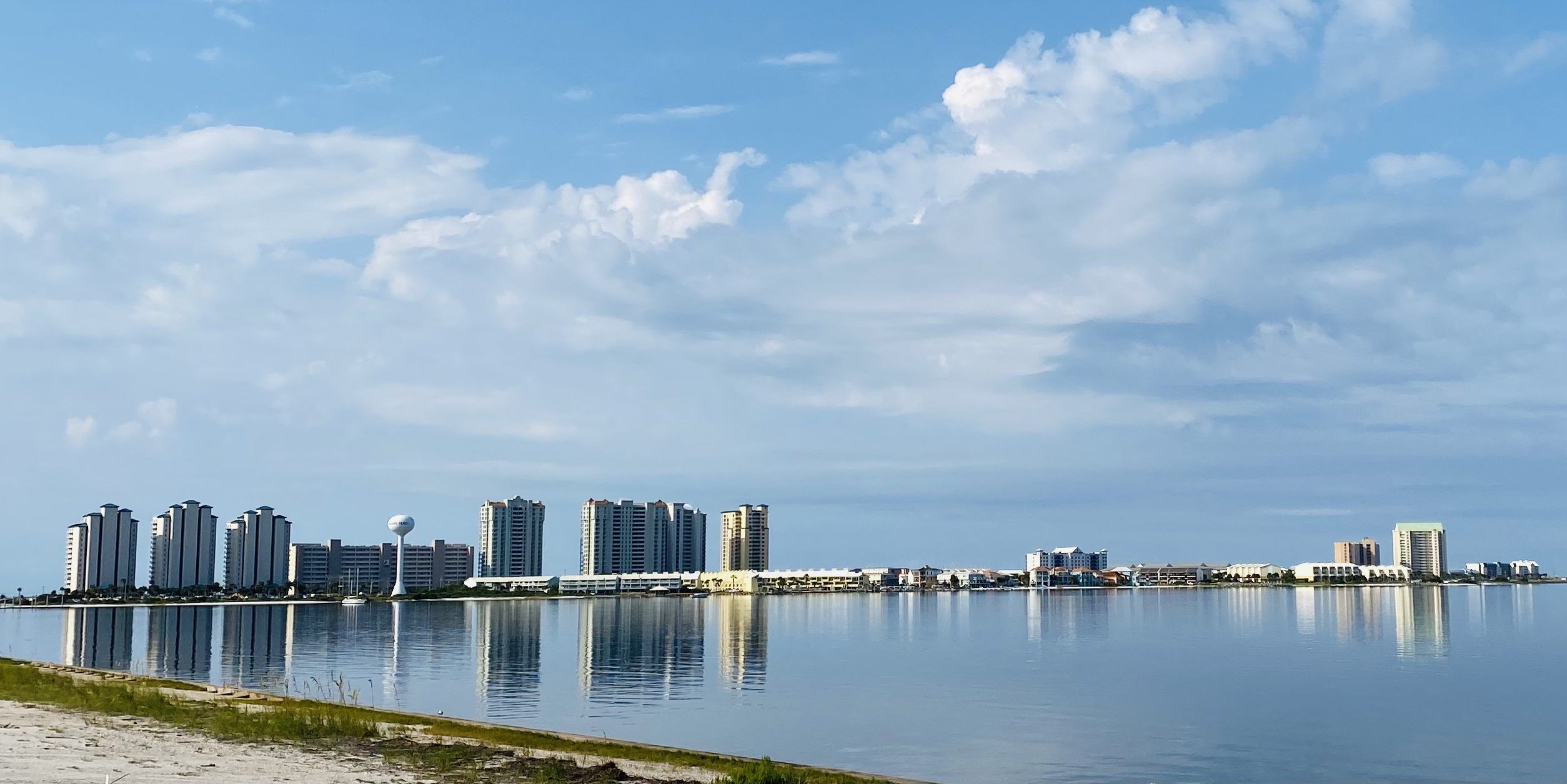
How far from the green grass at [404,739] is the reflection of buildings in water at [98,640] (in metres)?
34.7

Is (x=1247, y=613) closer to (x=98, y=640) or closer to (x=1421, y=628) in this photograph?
(x=1421, y=628)

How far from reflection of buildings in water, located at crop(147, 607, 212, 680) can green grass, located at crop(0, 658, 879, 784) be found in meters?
24.4

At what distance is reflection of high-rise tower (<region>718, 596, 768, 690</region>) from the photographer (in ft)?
177

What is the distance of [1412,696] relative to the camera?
154ft

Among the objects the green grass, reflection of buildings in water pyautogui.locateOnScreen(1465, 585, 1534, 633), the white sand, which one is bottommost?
reflection of buildings in water pyautogui.locateOnScreen(1465, 585, 1534, 633)

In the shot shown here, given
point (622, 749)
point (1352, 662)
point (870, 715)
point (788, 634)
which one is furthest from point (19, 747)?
point (788, 634)

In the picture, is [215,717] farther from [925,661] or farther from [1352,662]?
[1352,662]

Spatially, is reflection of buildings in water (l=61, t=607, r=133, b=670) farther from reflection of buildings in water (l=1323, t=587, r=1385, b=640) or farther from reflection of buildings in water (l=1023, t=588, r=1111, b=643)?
reflection of buildings in water (l=1323, t=587, r=1385, b=640)

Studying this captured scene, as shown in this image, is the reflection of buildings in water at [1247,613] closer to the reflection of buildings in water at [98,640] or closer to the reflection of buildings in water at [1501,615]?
the reflection of buildings in water at [1501,615]

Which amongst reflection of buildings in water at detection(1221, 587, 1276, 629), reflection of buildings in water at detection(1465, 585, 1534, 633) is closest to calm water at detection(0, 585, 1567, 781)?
reflection of buildings in water at detection(1221, 587, 1276, 629)

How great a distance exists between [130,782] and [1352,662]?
197 ft

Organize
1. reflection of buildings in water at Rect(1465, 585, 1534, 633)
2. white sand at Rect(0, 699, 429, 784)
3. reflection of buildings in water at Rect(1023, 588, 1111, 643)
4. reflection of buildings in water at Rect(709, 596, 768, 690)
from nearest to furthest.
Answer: white sand at Rect(0, 699, 429, 784) < reflection of buildings in water at Rect(709, 596, 768, 690) < reflection of buildings in water at Rect(1023, 588, 1111, 643) < reflection of buildings in water at Rect(1465, 585, 1534, 633)

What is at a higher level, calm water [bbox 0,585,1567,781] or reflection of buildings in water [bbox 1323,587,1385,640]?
calm water [bbox 0,585,1567,781]

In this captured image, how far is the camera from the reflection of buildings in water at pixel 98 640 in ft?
223
